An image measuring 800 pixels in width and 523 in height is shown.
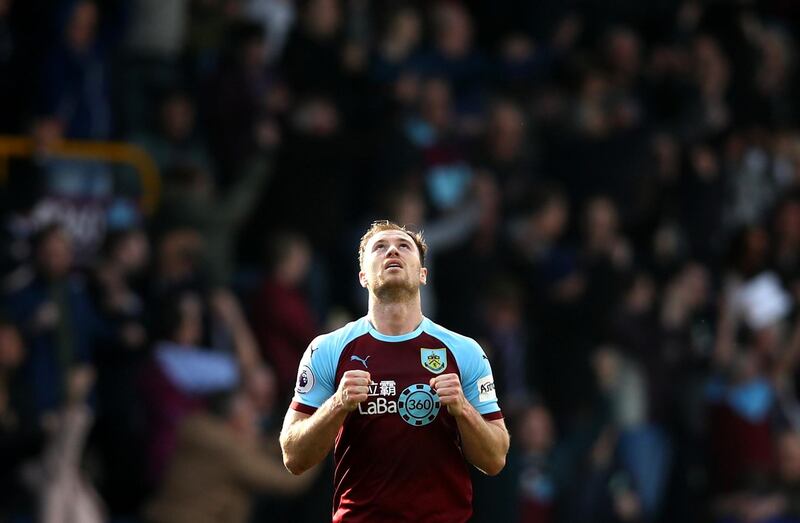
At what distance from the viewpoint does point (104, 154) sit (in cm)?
1157

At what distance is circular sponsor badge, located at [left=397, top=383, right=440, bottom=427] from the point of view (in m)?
6.08

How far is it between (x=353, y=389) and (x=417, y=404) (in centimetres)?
39

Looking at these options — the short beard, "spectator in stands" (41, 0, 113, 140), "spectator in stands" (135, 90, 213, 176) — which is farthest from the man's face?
"spectator in stands" (41, 0, 113, 140)

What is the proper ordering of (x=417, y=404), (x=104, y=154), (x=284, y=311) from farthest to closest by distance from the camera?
(x=104, y=154), (x=284, y=311), (x=417, y=404)

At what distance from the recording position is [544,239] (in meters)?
13.4

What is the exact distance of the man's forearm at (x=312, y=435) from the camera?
589 centimetres

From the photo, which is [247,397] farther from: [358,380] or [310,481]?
[358,380]

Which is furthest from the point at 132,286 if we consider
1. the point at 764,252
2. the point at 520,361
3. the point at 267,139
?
the point at 764,252

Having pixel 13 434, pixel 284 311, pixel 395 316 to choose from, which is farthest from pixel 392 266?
pixel 284 311

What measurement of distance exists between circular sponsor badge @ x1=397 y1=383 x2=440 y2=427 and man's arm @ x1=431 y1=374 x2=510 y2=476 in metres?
0.10

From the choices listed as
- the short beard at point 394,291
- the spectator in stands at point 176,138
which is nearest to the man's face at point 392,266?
the short beard at point 394,291

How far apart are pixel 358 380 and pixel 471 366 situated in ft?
1.93

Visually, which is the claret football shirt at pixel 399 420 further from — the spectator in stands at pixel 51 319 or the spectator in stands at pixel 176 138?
the spectator in stands at pixel 176 138

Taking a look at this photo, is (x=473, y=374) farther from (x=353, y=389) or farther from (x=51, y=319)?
(x=51, y=319)
